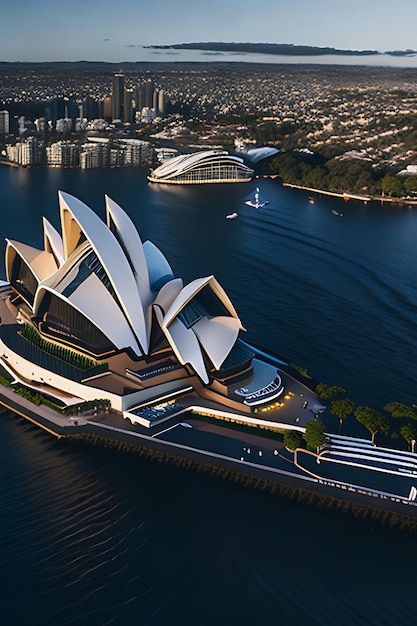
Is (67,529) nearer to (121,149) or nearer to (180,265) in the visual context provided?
(180,265)

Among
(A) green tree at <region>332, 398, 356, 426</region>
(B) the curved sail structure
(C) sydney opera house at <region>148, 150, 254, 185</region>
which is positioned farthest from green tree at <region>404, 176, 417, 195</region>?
(A) green tree at <region>332, 398, 356, 426</region>

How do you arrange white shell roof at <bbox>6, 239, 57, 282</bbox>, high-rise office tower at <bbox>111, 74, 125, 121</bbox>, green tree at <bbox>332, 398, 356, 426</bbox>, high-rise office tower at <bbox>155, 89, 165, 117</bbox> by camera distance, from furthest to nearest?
high-rise office tower at <bbox>155, 89, 165, 117</bbox>, high-rise office tower at <bbox>111, 74, 125, 121</bbox>, white shell roof at <bbox>6, 239, 57, 282</bbox>, green tree at <bbox>332, 398, 356, 426</bbox>

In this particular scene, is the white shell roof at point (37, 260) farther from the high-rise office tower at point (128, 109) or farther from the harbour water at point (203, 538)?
the high-rise office tower at point (128, 109)

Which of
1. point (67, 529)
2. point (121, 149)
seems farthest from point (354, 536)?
point (121, 149)

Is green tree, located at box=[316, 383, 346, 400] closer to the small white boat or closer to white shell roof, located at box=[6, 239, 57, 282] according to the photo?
white shell roof, located at box=[6, 239, 57, 282]

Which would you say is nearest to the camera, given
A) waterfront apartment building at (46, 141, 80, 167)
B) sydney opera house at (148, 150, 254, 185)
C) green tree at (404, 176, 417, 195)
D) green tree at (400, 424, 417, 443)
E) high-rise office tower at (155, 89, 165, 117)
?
green tree at (400, 424, 417, 443)

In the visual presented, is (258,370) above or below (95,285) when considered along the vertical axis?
below

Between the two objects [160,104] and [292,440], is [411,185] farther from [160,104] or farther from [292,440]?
[160,104]
